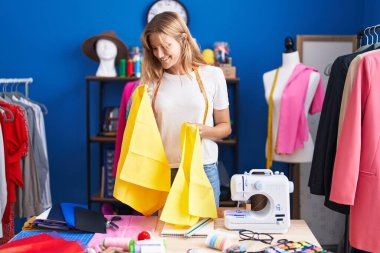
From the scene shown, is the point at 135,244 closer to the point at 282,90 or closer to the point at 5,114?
the point at 5,114

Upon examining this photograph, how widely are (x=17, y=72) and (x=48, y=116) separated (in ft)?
1.49

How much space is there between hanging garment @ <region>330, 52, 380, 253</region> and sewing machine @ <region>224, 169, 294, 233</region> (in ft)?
1.12

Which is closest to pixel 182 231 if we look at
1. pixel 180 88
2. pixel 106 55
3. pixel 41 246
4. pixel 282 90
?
pixel 41 246

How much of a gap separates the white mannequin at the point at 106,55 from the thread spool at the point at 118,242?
8.13 feet

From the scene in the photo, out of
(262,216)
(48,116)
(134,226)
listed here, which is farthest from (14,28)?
(262,216)

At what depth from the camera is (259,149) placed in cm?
459

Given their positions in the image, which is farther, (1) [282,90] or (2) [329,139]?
(1) [282,90]

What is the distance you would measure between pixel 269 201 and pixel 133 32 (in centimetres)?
276

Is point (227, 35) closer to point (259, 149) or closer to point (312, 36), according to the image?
point (312, 36)

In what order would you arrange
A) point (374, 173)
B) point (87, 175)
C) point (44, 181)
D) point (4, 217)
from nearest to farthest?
point (374, 173) → point (4, 217) → point (44, 181) → point (87, 175)

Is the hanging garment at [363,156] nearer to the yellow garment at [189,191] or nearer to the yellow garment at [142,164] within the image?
the yellow garment at [189,191]

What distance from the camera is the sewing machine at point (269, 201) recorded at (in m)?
2.06

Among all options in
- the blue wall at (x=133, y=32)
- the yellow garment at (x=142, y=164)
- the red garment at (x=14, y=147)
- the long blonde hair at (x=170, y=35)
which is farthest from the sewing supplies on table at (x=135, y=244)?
the blue wall at (x=133, y=32)

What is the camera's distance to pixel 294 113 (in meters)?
3.77
